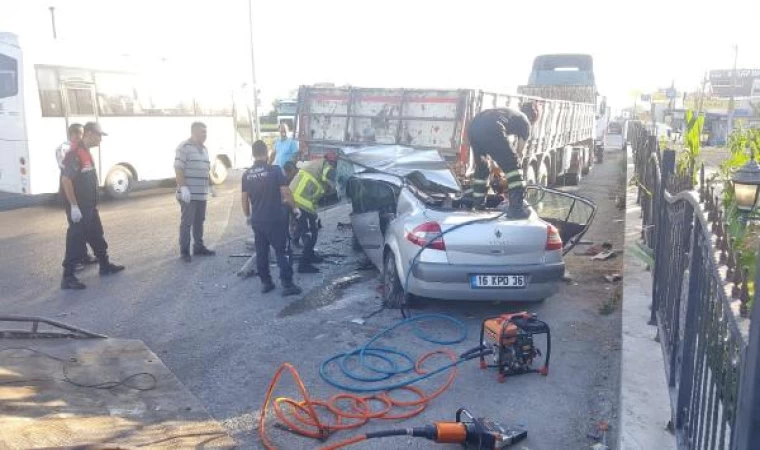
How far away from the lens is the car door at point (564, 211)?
704cm

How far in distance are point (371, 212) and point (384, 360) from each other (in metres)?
2.28

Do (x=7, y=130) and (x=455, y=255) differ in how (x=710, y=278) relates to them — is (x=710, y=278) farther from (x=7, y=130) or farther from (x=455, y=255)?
(x=7, y=130)

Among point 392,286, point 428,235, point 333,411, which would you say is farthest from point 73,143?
point 333,411

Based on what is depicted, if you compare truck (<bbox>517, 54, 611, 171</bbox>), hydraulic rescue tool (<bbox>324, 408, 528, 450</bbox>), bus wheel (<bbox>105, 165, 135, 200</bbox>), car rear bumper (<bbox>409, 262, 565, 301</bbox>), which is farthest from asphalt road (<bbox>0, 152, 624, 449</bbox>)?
truck (<bbox>517, 54, 611, 171</bbox>)

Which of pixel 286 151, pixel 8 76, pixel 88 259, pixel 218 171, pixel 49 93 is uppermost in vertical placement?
pixel 8 76

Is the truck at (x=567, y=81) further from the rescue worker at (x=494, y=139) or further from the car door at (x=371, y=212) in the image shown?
the car door at (x=371, y=212)

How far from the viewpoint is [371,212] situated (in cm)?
703

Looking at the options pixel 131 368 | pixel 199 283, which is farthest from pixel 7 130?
pixel 131 368

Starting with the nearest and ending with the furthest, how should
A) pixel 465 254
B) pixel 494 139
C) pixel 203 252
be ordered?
pixel 465 254
pixel 494 139
pixel 203 252

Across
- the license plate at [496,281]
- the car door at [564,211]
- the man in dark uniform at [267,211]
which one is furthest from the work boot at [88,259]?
the car door at [564,211]

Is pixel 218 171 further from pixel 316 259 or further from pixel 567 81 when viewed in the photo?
pixel 567 81

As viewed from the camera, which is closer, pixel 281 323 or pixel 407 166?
pixel 281 323

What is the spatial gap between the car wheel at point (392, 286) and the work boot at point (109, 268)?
3518 millimetres

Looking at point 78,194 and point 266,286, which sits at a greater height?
point 78,194
